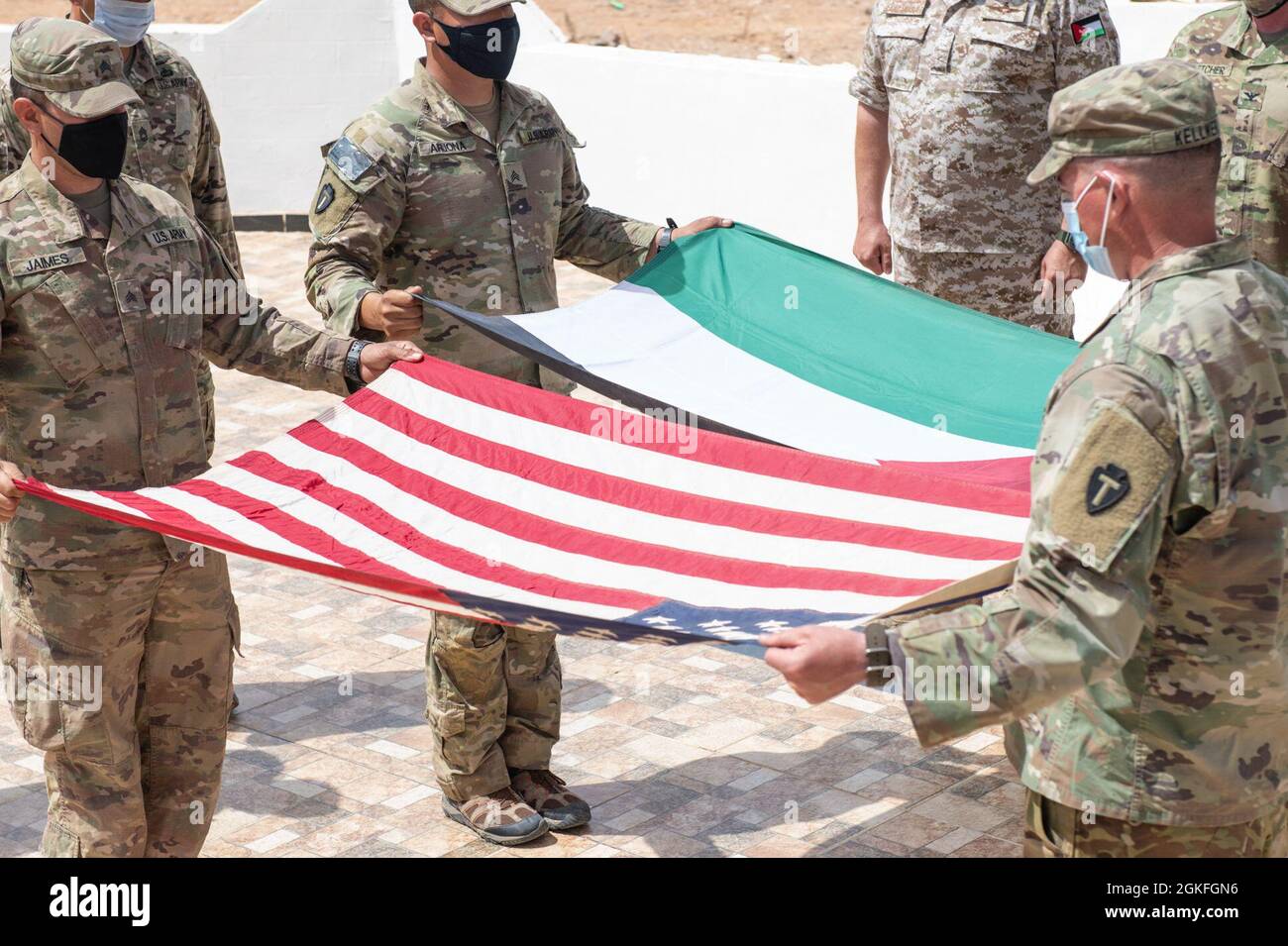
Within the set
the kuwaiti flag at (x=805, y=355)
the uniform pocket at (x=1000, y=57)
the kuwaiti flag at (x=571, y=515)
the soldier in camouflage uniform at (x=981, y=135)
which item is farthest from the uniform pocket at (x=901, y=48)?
the kuwaiti flag at (x=571, y=515)

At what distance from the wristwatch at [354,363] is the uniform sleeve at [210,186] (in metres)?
1.61

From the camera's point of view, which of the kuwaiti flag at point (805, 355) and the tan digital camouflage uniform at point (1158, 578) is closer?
the tan digital camouflage uniform at point (1158, 578)

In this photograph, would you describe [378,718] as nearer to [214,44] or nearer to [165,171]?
[165,171]

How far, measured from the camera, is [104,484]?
4.08 m

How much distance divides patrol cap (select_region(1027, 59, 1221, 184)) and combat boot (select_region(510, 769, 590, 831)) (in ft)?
8.73

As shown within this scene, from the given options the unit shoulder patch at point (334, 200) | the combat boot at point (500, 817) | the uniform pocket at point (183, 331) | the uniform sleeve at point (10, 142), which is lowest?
the combat boot at point (500, 817)

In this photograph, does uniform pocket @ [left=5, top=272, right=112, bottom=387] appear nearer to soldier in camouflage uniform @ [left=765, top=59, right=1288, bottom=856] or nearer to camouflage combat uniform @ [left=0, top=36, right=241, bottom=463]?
camouflage combat uniform @ [left=0, top=36, right=241, bottom=463]

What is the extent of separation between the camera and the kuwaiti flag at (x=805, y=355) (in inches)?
180

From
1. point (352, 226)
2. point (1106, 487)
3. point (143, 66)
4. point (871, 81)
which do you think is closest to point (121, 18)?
point (143, 66)

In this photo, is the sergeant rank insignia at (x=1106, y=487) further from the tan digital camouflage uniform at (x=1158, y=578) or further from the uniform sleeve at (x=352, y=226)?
the uniform sleeve at (x=352, y=226)

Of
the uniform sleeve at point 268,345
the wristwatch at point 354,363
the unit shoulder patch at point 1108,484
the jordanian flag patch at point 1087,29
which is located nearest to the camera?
the unit shoulder patch at point 1108,484

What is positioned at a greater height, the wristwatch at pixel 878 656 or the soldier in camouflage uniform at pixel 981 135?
the soldier in camouflage uniform at pixel 981 135

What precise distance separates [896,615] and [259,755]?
112 inches
